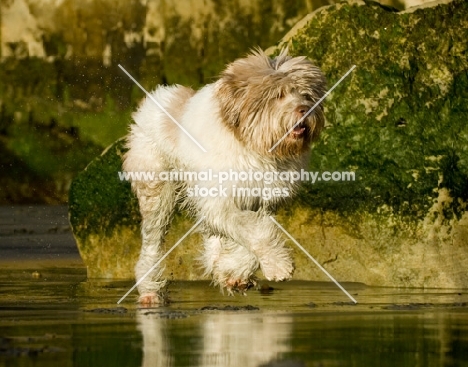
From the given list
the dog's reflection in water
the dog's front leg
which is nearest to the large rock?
the dog's front leg

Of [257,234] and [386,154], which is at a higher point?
[386,154]

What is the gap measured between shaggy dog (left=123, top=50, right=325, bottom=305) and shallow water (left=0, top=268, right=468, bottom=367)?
29 centimetres

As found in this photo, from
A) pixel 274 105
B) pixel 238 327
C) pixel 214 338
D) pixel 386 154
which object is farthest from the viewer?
pixel 386 154

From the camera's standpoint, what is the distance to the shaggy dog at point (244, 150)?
35.0ft

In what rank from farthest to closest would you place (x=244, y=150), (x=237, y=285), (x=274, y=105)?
(x=237, y=285)
(x=244, y=150)
(x=274, y=105)

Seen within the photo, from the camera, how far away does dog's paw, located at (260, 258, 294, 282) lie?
10.5m

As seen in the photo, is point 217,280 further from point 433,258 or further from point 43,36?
point 43,36

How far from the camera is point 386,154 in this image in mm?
12062

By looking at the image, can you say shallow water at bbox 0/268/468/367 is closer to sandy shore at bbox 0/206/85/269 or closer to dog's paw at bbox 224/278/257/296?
dog's paw at bbox 224/278/257/296

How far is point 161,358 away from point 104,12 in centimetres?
1396

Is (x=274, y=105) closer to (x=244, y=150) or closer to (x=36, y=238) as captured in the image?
(x=244, y=150)

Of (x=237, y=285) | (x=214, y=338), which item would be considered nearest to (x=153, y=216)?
(x=237, y=285)

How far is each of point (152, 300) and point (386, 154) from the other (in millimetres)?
2348

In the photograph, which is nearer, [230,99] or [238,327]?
[238,327]
